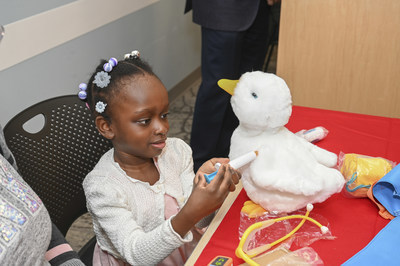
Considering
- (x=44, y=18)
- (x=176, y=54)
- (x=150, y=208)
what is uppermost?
(x=44, y=18)

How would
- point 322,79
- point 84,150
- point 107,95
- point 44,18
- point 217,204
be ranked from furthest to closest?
point 44,18 → point 322,79 → point 84,150 → point 107,95 → point 217,204

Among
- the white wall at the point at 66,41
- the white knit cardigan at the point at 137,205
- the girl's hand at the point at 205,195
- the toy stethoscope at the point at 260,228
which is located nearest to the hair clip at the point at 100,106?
the white knit cardigan at the point at 137,205

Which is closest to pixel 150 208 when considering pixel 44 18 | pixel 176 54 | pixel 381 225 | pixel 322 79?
pixel 381 225

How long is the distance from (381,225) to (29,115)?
2.60 ft

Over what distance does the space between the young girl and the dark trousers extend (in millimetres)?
922

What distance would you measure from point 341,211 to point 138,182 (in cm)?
44

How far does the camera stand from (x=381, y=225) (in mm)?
867

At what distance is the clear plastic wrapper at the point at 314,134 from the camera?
3.71 ft

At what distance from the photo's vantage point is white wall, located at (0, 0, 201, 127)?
160 cm

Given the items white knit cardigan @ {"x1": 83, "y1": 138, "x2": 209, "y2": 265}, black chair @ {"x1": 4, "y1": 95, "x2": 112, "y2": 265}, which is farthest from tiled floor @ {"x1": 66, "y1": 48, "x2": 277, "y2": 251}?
white knit cardigan @ {"x1": 83, "y1": 138, "x2": 209, "y2": 265}

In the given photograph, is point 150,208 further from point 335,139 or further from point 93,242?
point 335,139

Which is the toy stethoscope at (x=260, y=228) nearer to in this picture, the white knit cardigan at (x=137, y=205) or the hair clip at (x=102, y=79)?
the white knit cardigan at (x=137, y=205)

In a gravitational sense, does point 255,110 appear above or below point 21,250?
above

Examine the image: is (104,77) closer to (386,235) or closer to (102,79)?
(102,79)
